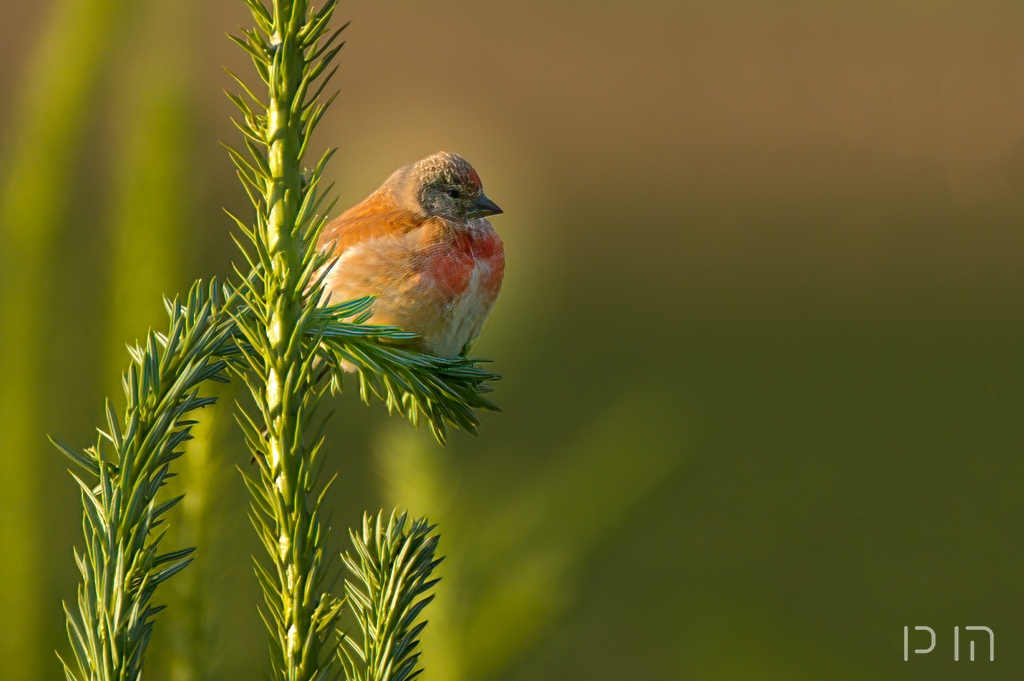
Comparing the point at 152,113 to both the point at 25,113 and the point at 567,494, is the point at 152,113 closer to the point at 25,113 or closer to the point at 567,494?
the point at 25,113

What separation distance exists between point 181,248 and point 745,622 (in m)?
0.66

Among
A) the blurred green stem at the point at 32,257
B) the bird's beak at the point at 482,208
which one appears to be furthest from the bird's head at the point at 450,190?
the blurred green stem at the point at 32,257

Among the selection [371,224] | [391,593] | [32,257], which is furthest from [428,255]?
[391,593]

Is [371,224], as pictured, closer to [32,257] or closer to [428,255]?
[428,255]

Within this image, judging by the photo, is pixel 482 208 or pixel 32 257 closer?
pixel 32 257

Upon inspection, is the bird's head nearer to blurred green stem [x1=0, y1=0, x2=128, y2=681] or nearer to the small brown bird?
the small brown bird

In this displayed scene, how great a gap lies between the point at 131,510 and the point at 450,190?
70 cm

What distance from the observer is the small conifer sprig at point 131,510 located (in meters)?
0.36

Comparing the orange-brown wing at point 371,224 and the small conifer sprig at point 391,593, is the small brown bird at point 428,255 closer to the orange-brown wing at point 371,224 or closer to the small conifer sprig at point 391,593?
the orange-brown wing at point 371,224

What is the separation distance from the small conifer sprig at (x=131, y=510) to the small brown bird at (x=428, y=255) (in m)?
0.44

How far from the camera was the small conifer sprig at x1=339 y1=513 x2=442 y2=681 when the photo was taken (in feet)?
1.32

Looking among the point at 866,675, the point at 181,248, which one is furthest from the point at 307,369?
the point at 866,675

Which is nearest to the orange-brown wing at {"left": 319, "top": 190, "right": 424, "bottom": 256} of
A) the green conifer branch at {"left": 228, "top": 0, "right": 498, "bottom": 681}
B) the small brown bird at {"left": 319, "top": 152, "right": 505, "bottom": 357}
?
the small brown bird at {"left": 319, "top": 152, "right": 505, "bottom": 357}

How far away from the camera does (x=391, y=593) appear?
1.35 feet
